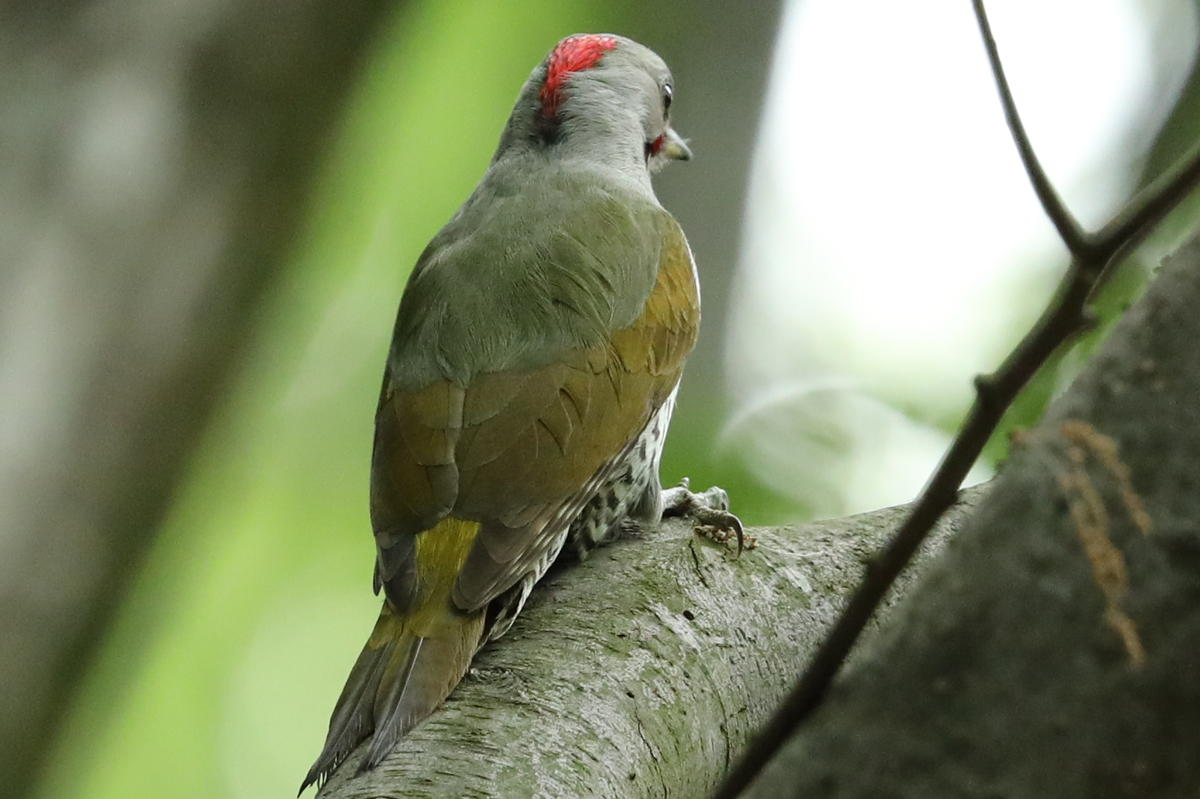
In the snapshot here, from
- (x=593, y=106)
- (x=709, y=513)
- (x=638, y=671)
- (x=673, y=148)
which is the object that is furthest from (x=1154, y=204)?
(x=673, y=148)

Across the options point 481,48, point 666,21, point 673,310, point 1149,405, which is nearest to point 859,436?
point 666,21

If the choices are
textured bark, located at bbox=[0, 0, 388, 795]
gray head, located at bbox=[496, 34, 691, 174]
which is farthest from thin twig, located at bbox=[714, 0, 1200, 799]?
gray head, located at bbox=[496, 34, 691, 174]

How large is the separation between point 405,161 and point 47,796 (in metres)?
3.29

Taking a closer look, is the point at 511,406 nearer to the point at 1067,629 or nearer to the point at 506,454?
the point at 506,454

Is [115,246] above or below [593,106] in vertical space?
below

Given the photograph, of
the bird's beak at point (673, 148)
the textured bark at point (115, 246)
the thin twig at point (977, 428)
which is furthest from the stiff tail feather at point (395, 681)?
the bird's beak at point (673, 148)

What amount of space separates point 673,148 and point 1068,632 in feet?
10.5

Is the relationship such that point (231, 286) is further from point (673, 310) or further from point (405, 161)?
point (405, 161)

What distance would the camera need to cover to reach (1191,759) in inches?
26.0

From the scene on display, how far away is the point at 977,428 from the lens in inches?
30.4

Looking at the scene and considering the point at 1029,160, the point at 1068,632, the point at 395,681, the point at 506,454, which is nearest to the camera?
the point at 1068,632

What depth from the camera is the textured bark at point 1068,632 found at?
2.18 ft

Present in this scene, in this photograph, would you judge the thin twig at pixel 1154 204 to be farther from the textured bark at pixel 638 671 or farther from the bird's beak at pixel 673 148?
the bird's beak at pixel 673 148

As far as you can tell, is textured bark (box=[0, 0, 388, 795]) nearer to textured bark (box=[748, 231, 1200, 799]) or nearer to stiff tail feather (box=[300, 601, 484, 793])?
stiff tail feather (box=[300, 601, 484, 793])
